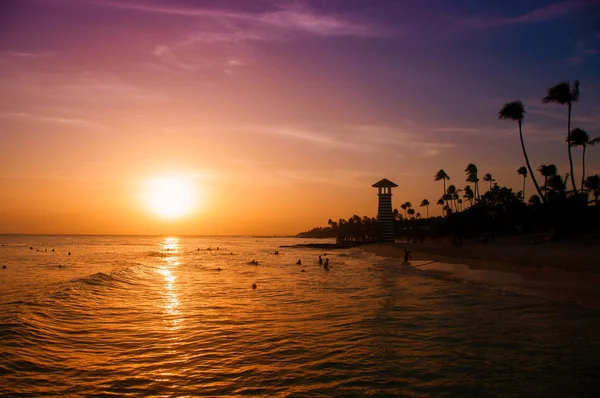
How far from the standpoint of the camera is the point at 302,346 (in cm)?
1338

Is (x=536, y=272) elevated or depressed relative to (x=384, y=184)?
depressed

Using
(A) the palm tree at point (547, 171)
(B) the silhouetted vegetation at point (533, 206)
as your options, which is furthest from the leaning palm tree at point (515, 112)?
(A) the palm tree at point (547, 171)

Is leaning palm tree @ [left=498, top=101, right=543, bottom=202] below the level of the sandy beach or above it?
above

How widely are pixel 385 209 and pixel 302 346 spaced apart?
91133mm

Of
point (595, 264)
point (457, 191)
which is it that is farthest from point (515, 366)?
point (457, 191)

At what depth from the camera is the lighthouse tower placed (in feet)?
330

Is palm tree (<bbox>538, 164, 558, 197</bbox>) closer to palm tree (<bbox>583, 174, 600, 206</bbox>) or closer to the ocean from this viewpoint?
palm tree (<bbox>583, 174, 600, 206</bbox>)

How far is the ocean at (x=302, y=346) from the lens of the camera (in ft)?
32.2

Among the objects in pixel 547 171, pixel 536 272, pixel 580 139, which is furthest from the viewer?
pixel 547 171

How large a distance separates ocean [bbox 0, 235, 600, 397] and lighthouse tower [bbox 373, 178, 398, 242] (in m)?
77.1

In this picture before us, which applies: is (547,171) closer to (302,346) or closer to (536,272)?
(536,272)

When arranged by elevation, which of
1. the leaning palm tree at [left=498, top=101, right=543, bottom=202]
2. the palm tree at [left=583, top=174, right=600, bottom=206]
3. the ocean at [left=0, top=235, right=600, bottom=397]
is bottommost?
the ocean at [left=0, top=235, right=600, bottom=397]

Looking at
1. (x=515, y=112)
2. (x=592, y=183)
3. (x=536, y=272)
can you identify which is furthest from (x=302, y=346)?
(x=592, y=183)

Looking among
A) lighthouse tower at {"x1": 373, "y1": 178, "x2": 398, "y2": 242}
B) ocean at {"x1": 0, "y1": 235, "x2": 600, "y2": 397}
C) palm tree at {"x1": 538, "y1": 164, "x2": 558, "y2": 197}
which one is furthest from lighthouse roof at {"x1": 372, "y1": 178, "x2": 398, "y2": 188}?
ocean at {"x1": 0, "y1": 235, "x2": 600, "y2": 397}
